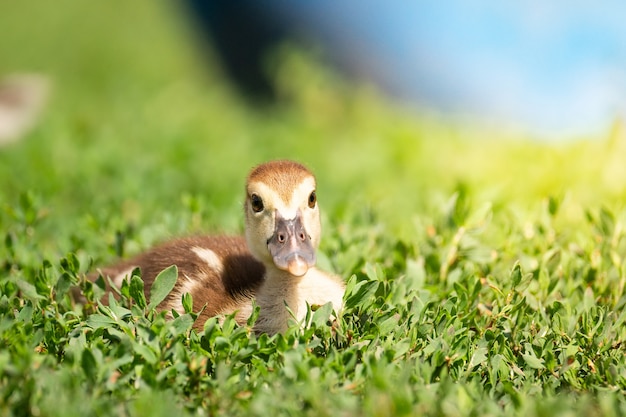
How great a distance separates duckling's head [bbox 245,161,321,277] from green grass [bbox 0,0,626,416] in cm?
22

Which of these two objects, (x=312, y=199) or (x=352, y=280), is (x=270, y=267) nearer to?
(x=312, y=199)

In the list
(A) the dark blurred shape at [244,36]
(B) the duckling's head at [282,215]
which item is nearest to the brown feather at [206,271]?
(B) the duckling's head at [282,215]

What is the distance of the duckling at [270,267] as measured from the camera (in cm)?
294

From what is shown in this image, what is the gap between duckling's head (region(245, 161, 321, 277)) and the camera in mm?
2893

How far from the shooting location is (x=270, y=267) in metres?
3.10

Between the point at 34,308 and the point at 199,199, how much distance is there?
130cm

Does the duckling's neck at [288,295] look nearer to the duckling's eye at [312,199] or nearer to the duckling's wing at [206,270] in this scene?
the duckling's wing at [206,270]

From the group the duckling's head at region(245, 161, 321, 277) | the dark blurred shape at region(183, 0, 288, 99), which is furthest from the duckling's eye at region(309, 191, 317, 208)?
the dark blurred shape at region(183, 0, 288, 99)

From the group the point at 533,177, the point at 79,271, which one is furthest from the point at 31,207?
the point at 533,177

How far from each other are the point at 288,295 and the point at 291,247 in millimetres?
236

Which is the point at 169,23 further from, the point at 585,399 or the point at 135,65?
the point at 585,399

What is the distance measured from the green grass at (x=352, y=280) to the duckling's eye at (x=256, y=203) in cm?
43

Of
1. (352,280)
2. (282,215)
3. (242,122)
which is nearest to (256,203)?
(282,215)

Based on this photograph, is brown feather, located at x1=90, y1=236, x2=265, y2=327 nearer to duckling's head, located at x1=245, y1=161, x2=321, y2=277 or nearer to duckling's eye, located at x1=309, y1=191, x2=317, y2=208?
duckling's head, located at x1=245, y1=161, x2=321, y2=277
